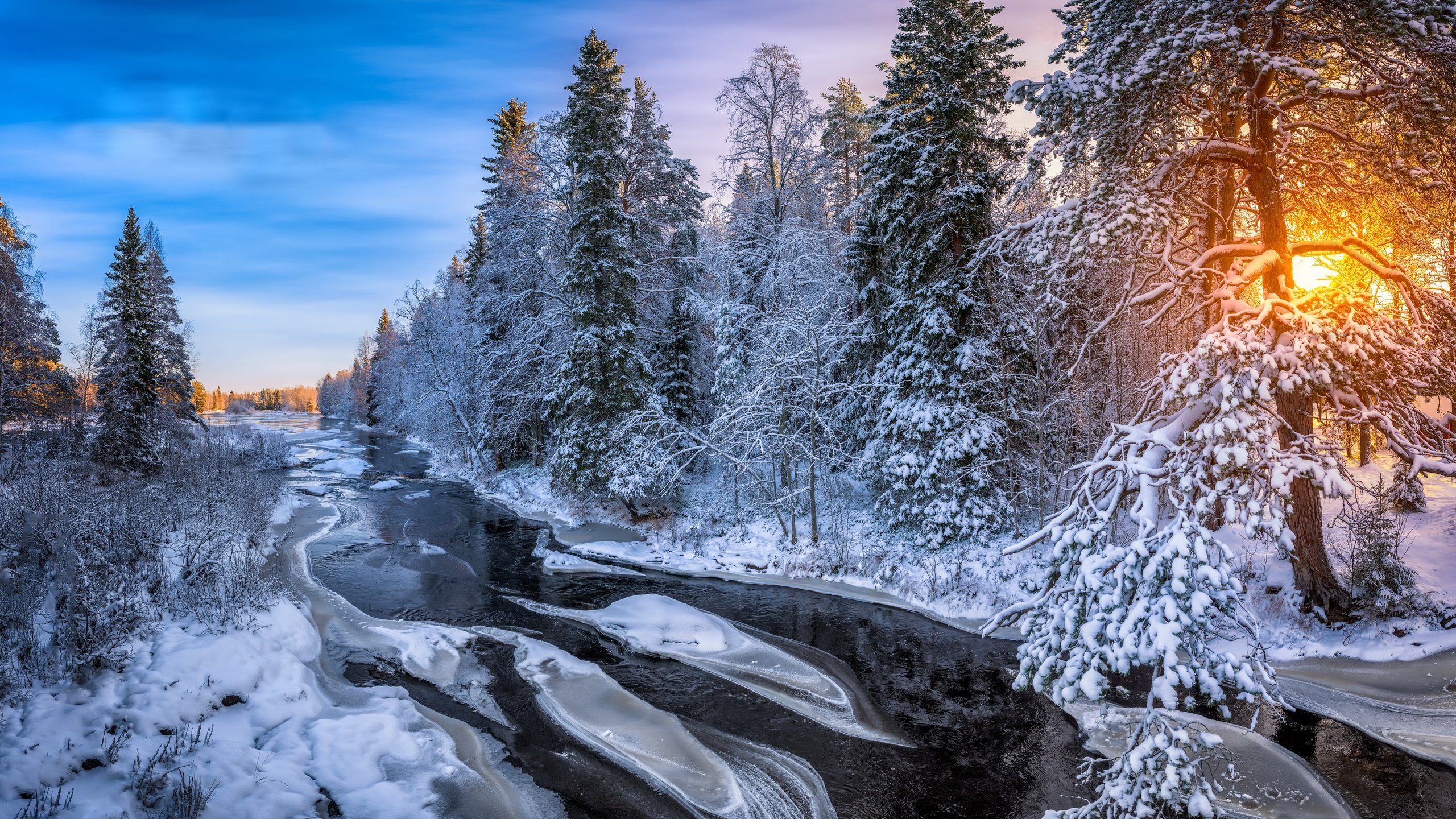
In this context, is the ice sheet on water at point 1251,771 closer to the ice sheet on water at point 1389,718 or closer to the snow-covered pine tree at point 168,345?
the ice sheet on water at point 1389,718

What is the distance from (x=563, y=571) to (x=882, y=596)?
806 cm

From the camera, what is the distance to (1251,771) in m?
6.75

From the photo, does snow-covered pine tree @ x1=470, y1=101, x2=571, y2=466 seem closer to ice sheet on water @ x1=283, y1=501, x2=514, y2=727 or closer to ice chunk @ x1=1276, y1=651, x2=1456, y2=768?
ice sheet on water @ x1=283, y1=501, x2=514, y2=727

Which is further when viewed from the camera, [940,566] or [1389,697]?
[940,566]

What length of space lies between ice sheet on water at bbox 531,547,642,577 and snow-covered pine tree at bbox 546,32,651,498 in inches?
111

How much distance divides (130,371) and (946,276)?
31.6 metres

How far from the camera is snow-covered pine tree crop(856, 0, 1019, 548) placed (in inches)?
545

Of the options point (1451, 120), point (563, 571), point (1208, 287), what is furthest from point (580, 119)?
point (1451, 120)

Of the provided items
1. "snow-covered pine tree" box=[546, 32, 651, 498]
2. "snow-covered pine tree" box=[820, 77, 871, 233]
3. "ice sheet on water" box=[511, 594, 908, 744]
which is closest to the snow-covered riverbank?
"snow-covered pine tree" box=[546, 32, 651, 498]

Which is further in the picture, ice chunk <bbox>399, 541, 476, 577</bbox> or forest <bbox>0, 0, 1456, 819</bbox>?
ice chunk <bbox>399, 541, 476, 577</bbox>

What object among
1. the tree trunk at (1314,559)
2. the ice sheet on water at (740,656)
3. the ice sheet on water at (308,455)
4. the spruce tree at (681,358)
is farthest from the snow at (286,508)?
the tree trunk at (1314,559)

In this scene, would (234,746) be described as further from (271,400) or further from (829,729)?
(271,400)

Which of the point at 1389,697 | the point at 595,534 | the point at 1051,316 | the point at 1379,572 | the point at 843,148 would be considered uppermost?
the point at 843,148

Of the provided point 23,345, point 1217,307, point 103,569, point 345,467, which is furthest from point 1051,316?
point 345,467
